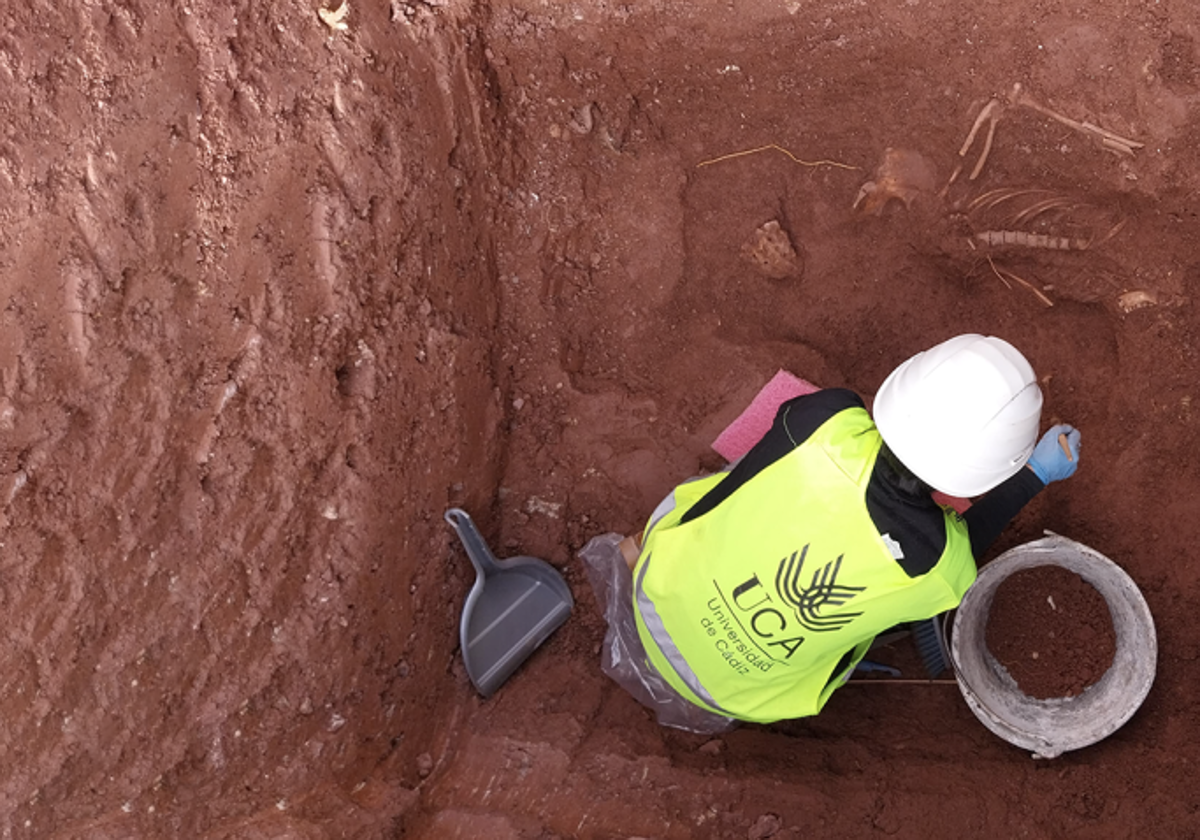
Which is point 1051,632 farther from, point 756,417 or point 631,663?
point 631,663

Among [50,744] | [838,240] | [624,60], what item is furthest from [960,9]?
[50,744]

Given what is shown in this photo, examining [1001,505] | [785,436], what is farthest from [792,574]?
[1001,505]

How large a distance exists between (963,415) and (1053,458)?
54 cm

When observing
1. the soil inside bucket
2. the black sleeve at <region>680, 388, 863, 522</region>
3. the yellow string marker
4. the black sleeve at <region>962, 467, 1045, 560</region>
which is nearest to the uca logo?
the black sleeve at <region>680, 388, 863, 522</region>

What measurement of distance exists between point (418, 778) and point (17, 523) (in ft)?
4.02

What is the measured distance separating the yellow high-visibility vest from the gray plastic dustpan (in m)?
0.66

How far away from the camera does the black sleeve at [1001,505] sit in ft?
6.97

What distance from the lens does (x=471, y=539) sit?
249 cm

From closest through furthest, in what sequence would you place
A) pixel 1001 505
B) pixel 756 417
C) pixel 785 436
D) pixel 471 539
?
pixel 785 436
pixel 1001 505
pixel 471 539
pixel 756 417

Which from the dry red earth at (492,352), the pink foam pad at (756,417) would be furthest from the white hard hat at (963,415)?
the dry red earth at (492,352)

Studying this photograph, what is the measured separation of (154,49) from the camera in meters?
1.96

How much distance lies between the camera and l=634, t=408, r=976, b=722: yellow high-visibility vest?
1717 millimetres

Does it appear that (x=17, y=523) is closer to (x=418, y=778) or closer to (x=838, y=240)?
(x=418, y=778)

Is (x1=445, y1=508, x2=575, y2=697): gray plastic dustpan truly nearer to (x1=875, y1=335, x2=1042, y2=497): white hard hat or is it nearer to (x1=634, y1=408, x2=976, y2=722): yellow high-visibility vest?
(x1=634, y1=408, x2=976, y2=722): yellow high-visibility vest
